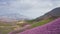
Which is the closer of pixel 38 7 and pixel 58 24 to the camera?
pixel 58 24

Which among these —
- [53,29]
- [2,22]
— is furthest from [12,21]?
[53,29]

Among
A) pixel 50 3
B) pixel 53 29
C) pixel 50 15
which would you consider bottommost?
pixel 53 29

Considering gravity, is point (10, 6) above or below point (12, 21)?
above

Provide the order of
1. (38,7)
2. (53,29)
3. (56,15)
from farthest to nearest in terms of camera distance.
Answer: (38,7) < (56,15) < (53,29)

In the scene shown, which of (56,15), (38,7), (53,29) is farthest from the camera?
(38,7)

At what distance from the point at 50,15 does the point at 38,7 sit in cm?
12

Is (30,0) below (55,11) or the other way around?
the other way around

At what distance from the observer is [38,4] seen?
0.75 m

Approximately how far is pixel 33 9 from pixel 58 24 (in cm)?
25

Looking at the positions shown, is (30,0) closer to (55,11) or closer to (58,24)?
(55,11)

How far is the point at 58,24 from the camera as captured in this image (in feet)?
1.69

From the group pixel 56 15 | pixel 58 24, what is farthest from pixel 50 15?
pixel 58 24

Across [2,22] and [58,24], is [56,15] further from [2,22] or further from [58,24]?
[2,22]

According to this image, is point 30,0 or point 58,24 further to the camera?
point 30,0
